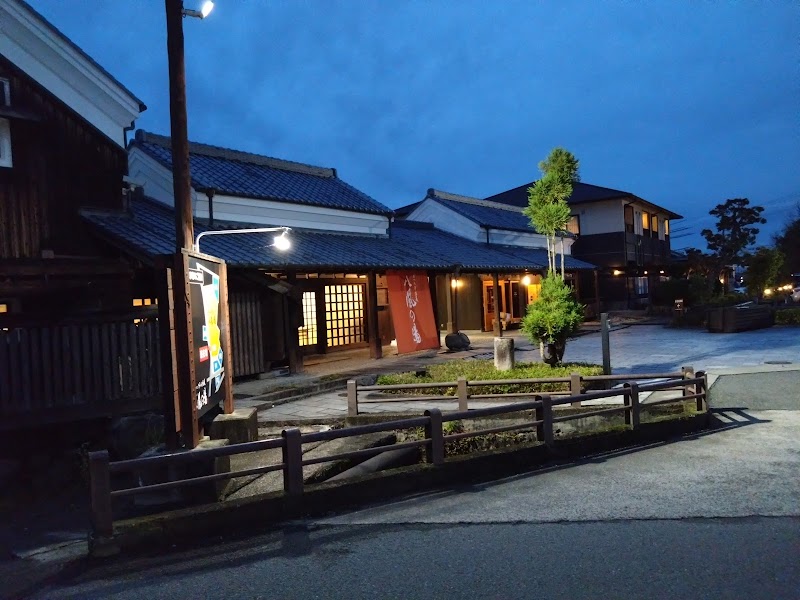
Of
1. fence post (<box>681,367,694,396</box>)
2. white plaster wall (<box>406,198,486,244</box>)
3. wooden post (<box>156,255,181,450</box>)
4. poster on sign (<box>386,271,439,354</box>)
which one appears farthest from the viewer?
white plaster wall (<box>406,198,486,244</box>)

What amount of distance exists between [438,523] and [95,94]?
12742 mm

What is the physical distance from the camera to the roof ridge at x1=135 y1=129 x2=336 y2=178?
1793 centimetres

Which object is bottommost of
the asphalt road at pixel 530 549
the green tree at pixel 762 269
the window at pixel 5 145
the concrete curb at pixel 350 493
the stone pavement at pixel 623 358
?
the asphalt road at pixel 530 549

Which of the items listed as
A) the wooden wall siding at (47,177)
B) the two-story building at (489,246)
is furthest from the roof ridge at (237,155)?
the two-story building at (489,246)

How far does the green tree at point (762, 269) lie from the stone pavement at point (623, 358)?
9893 millimetres

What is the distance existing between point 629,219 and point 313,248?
1012 inches

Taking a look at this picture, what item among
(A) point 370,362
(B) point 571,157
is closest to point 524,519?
(B) point 571,157

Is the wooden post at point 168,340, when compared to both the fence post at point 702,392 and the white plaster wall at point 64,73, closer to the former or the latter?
the fence post at point 702,392

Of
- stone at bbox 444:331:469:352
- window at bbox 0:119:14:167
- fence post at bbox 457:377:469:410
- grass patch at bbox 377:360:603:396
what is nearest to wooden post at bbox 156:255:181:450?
fence post at bbox 457:377:469:410

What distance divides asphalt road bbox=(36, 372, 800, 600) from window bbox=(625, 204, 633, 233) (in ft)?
99.7

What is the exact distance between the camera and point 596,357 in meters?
16.7

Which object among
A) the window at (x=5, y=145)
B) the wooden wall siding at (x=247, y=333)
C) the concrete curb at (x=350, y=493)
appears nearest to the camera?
the concrete curb at (x=350, y=493)

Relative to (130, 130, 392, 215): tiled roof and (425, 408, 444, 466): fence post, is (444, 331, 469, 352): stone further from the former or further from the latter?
(425, 408, 444, 466): fence post

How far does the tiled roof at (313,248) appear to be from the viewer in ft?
40.3
